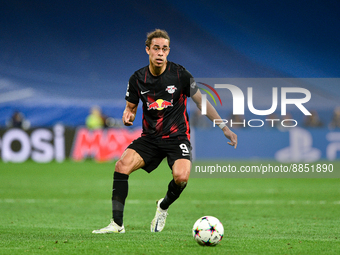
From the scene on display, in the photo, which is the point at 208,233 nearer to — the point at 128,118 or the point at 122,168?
the point at 122,168

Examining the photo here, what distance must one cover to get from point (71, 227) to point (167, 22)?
21.0 meters

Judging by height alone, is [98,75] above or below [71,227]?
above

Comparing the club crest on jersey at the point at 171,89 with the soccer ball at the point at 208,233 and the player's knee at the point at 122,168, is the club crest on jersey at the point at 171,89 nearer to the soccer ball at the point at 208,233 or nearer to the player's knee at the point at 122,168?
the player's knee at the point at 122,168

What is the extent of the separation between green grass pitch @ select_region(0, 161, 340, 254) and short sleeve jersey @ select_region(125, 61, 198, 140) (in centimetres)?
128

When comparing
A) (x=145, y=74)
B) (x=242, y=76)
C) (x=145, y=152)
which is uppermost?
(x=242, y=76)

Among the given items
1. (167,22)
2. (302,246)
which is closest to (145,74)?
(302,246)

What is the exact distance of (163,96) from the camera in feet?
19.4

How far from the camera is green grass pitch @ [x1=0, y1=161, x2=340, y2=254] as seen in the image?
471 centimetres

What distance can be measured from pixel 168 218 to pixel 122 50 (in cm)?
1987

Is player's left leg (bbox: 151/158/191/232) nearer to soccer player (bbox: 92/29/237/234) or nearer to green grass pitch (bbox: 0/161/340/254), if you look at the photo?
Answer: soccer player (bbox: 92/29/237/234)

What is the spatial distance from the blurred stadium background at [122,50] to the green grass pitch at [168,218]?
650 cm

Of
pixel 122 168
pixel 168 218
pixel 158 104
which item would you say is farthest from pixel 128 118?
pixel 168 218

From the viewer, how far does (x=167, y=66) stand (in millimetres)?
5996

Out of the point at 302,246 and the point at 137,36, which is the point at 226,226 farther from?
the point at 137,36
